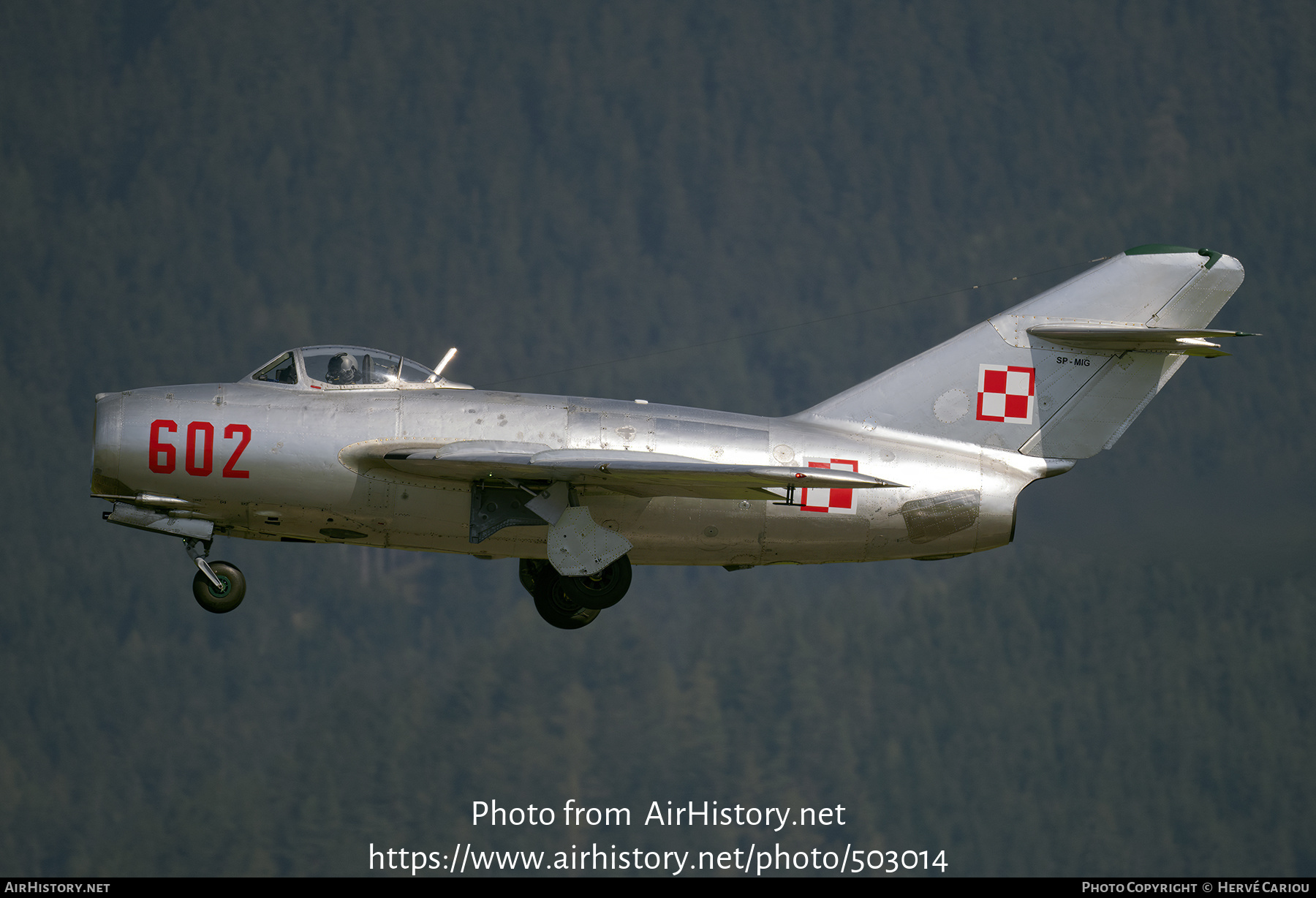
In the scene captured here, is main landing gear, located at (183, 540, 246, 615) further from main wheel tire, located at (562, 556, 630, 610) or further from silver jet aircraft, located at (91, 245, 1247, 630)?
main wheel tire, located at (562, 556, 630, 610)

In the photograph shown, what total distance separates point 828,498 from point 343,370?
18.7 ft

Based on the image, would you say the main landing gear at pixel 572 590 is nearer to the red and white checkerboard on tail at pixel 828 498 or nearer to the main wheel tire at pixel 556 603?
the main wheel tire at pixel 556 603

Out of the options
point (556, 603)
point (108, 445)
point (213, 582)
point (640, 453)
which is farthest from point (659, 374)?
point (108, 445)

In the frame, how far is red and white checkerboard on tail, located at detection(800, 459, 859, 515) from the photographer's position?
62.2ft

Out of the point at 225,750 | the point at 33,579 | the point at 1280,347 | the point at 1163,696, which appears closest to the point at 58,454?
the point at 33,579

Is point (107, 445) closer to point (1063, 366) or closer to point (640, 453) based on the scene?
point (640, 453)

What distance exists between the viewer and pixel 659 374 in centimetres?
9775

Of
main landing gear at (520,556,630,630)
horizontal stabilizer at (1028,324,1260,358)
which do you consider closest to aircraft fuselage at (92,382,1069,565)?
main landing gear at (520,556,630,630)

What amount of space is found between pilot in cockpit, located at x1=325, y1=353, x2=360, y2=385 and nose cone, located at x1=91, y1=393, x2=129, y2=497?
2.28 m

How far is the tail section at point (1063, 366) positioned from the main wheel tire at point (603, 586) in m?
2.92

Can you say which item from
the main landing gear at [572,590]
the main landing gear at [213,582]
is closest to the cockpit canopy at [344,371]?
the main landing gear at [213,582]

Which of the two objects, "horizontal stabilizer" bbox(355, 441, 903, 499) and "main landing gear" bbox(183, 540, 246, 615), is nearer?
"horizontal stabilizer" bbox(355, 441, 903, 499)

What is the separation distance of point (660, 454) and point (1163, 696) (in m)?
49.0

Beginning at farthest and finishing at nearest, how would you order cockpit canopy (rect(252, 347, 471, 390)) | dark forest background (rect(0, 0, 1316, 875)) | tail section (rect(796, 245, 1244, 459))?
dark forest background (rect(0, 0, 1316, 875)), tail section (rect(796, 245, 1244, 459)), cockpit canopy (rect(252, 347, 471, 390))
